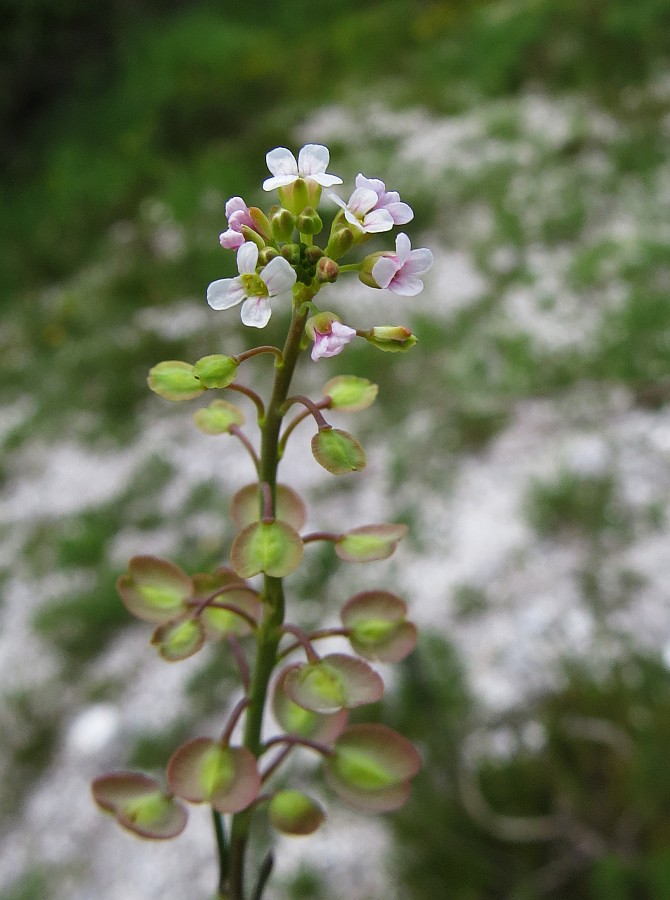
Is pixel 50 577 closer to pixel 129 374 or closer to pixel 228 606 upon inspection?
pixel 129 374

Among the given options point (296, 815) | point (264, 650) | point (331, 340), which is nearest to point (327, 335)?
point (331, 340)

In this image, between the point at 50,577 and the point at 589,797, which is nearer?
the point at 589,797

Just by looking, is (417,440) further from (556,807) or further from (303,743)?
(303,743)

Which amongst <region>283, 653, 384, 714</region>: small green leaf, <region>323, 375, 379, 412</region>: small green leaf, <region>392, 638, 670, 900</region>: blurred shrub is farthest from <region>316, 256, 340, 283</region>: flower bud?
<region>392, 638, 670, 900</region>: blurred shrub

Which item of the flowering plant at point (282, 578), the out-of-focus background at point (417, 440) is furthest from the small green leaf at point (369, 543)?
the out-of-focus background at point (417, 440)

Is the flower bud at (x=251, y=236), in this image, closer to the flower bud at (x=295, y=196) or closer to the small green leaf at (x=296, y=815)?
the flower bud at (x=295, y=196)

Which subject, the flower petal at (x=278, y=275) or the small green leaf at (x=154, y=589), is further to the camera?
the small green leaf at (x=154, y=589)

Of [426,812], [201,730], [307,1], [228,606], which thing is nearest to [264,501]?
[228,606]
